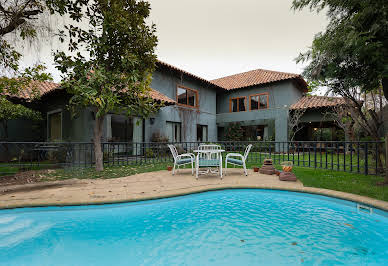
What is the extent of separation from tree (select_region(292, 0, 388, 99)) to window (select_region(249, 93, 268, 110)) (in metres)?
10.2

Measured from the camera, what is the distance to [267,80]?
1469cm

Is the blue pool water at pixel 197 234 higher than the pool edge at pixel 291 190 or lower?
lower

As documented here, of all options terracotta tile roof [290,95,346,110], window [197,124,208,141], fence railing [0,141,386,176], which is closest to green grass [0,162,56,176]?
fence railing [0,141,386,176]

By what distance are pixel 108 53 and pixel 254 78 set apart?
12.8 meters

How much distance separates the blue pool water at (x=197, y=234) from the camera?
2.32 meters

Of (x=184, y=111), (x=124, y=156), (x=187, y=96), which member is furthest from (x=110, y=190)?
(x=187, y=96)

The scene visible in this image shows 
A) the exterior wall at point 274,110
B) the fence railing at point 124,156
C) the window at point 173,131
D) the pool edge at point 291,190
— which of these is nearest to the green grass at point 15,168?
the fence railing at point 124,156

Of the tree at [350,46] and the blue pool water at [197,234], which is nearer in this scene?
the blue pool water at [197,234]

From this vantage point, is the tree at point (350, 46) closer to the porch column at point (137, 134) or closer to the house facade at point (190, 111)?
the house facade at point (190, 111)

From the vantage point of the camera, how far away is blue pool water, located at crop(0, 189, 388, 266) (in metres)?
2.32

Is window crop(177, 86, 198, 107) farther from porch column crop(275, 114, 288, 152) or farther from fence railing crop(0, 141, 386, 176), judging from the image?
porch column crop(275, 114, 288, 152)

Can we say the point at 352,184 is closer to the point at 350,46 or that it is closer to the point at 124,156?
the point at 350,46

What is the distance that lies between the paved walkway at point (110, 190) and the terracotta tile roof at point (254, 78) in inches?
454

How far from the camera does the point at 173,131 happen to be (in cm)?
1293
